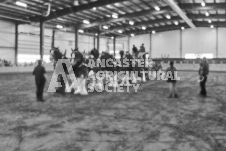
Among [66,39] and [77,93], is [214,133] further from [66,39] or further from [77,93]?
[66,39]

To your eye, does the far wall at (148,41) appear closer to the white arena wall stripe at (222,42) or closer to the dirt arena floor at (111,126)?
the white arena wall stripe at (222,42)

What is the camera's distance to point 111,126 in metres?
4.98

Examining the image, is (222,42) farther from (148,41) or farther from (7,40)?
(7,40)

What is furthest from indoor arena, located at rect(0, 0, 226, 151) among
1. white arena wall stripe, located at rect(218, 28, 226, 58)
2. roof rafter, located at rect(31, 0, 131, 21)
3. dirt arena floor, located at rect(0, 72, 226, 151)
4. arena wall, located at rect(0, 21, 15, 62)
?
white arena wall stripe, located at rect(218, 28, 226, 58)

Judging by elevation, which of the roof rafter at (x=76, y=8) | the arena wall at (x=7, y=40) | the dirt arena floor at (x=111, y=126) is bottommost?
the dirt arena floor at (x=111, y=126)

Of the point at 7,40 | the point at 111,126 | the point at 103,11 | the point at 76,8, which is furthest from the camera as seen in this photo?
the point at 7,40

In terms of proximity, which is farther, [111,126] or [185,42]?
[185,42]

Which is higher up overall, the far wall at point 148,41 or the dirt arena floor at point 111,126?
the far wall at point 148,41

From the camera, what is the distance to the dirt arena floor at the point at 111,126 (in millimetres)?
3855

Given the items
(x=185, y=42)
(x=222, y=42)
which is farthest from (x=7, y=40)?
(x=222, y=42)

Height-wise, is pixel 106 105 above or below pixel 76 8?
below

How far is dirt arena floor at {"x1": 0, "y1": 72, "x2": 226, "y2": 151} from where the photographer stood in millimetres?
3855

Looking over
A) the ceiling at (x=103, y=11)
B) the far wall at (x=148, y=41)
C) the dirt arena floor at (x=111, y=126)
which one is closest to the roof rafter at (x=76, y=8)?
the ceiling at (x=103, y=11)

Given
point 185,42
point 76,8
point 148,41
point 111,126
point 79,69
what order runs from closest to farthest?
point 111,126
point 79,69
point 76,8
point 185,42
point 148,41
